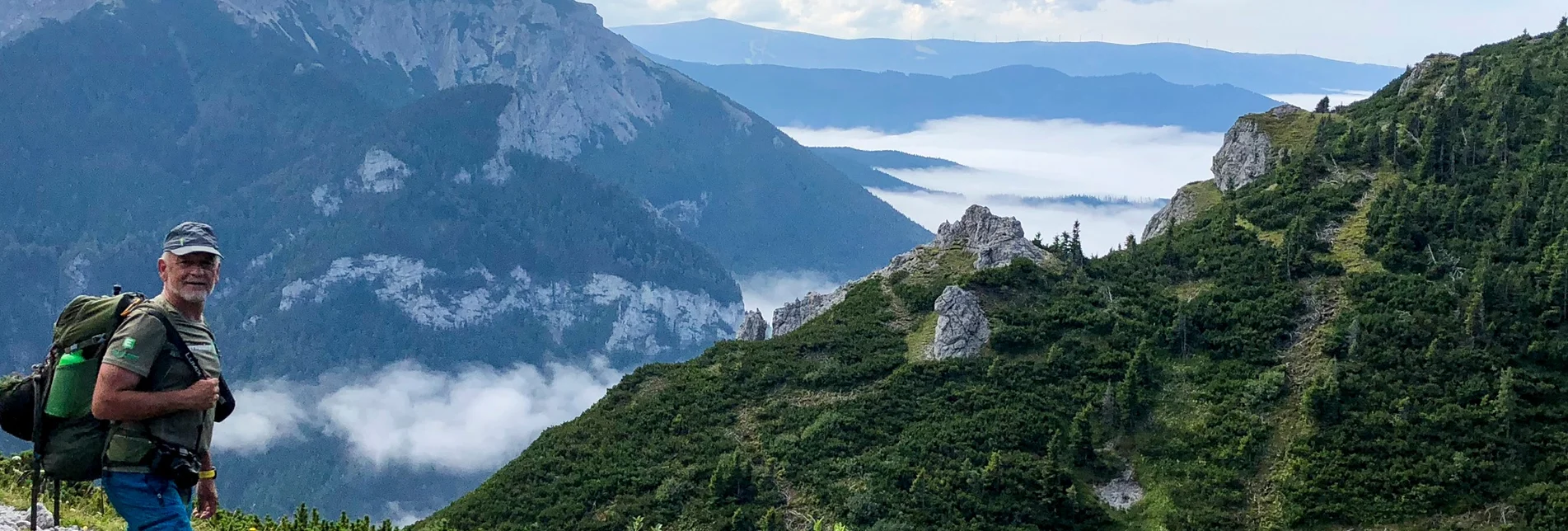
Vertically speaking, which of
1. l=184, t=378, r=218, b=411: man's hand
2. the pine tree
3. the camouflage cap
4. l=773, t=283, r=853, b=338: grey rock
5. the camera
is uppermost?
l=773, t=283, r=853, b=338: grey rock

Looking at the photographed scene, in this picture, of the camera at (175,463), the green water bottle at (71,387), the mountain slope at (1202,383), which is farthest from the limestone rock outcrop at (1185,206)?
the green water bottle at (71,387)

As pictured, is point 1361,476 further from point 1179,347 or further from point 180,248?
point 180,248

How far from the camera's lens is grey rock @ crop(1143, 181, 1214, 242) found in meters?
67.1

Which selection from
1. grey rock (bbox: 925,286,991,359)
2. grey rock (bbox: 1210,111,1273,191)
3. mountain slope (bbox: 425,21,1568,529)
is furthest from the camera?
grey rock (bbox: 1210,111,1273,191)

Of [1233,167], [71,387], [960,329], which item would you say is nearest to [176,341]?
[71,387]

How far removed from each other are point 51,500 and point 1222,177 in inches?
2586

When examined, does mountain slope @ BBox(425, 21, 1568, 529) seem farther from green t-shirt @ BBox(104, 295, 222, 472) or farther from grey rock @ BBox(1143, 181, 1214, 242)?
green t-shirt @ BBox(104, 295, 222, 472)

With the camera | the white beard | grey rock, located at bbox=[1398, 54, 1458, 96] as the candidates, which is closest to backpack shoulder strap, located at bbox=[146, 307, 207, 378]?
the white beard

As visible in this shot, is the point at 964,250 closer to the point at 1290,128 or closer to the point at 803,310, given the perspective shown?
the point at 803,310

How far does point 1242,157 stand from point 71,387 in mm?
68305

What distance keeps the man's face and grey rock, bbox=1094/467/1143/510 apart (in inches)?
1305

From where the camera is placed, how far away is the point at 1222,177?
68.7 metres

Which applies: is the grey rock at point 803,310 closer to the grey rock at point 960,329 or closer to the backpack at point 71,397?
the grey rock at point 960,329

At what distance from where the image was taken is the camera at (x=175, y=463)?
9.30m
